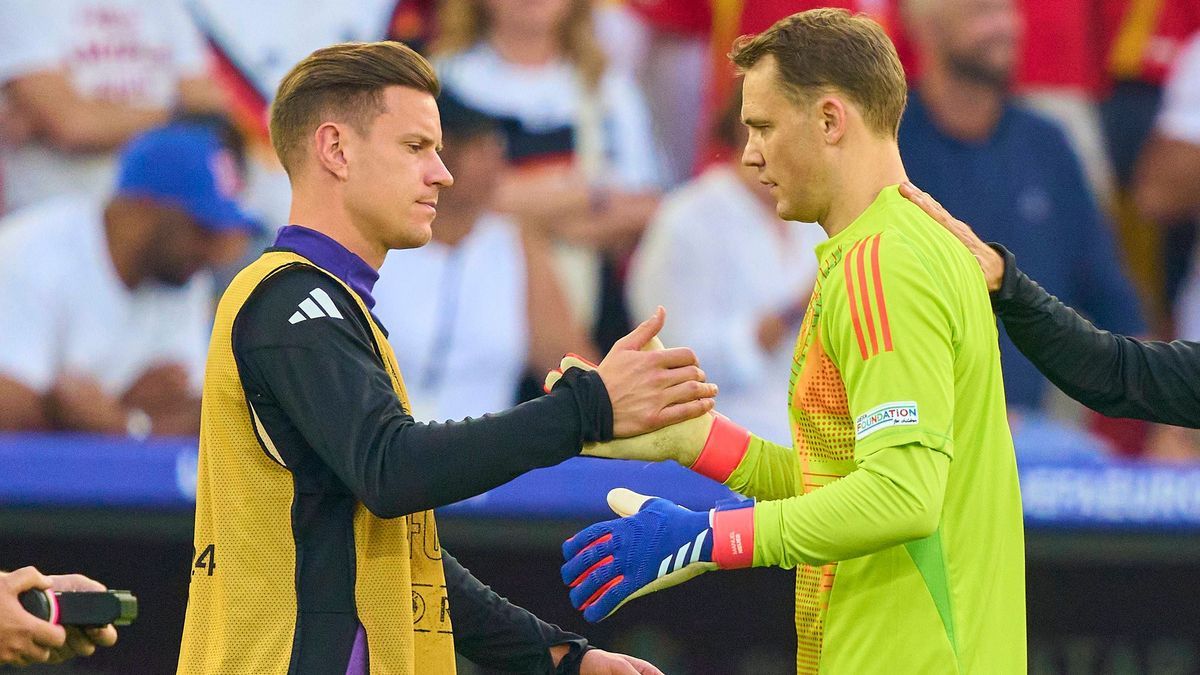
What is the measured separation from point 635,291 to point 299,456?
324cm

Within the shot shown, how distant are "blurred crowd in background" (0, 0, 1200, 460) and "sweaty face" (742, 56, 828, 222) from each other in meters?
2.91

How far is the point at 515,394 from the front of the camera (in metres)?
5.55

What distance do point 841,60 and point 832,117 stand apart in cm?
9

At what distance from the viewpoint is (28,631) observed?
2.62 meters

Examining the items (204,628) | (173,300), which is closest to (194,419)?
(173,300)

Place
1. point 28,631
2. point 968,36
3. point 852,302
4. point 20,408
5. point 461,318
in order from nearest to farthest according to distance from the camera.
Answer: point 852,302
point 28,631
point 20,408
point 461,318
point 968,36

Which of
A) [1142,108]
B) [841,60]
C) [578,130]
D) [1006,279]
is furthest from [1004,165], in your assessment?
[841,60]

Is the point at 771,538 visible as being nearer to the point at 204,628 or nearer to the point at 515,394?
the point at 204,628

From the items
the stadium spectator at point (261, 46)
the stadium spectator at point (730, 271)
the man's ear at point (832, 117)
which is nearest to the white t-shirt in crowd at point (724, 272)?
the stadium spectator at point (730, 271)

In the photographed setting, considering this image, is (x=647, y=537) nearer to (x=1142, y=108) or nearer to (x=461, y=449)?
(x=461, y=449)

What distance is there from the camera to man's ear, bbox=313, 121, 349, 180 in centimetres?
262

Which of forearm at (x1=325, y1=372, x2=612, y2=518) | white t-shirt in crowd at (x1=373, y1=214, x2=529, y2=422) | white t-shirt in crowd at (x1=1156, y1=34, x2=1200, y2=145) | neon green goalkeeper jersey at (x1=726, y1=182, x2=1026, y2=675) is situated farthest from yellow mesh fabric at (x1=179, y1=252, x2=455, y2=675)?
white t-shirt in crowd at (x1=1156, y1=34, x2=1200, y2=145)

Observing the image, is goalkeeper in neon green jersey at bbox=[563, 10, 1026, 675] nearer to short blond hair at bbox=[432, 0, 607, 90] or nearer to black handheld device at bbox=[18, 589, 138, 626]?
black handheld device at bbox=[18, 589, 138, 626]

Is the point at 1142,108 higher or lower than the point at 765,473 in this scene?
higher
